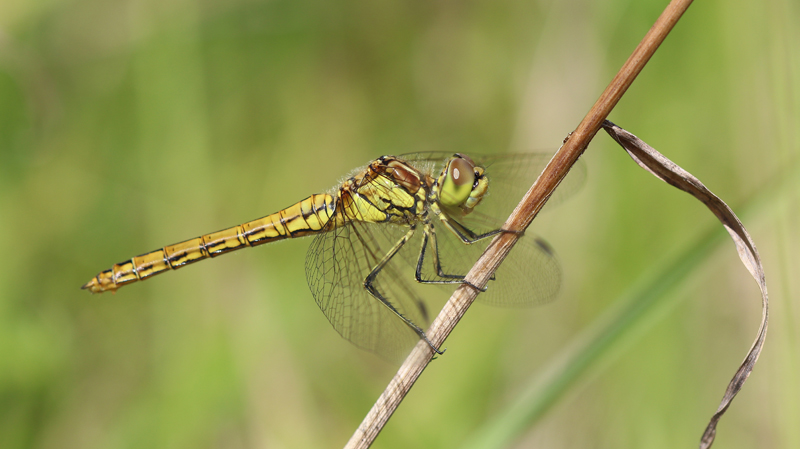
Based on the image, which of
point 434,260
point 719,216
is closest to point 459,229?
point 434,260

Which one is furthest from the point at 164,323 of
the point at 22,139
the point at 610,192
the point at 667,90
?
the point at 667,90

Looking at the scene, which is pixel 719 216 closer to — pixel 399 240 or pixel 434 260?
pixel 434 260

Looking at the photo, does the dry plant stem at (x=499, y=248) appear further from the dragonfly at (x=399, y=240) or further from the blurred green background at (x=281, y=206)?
A: the blurred green background at (x=281, y=206)

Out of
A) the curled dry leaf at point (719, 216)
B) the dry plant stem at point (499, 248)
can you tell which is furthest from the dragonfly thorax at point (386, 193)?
the curled dry leaf at point (719, 216)

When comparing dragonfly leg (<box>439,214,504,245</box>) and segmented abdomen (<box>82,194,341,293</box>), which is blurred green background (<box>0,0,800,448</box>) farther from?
dragonfly leg (<box>439,214,504,245</box>)

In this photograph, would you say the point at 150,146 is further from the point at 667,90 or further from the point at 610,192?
the point at 667,90

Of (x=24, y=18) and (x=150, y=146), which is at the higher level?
(x=24, y=18)

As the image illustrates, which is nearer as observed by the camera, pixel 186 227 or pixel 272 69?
pixel 186 227
